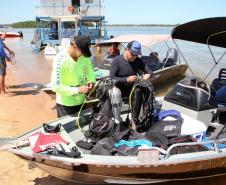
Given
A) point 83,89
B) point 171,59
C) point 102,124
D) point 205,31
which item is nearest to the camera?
point 83,89

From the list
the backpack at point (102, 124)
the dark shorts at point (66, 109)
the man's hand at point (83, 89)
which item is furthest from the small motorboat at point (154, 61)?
the man's hand at point (83, 89)

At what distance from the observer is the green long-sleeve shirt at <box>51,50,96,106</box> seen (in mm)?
2586

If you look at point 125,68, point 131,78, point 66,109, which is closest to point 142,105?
point 131,78

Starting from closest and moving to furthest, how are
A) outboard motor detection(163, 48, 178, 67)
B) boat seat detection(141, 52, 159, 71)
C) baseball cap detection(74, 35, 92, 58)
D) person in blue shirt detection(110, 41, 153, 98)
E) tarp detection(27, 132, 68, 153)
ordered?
tarp detection(27, 132, 68, 153) → baseball cap detection(74, 35, 92, 58) → person in blue shirt detection(110, 41, 153, 98) → boat seat detection(141, 52, 159, 71) → outboard motor detection(163, 48, 178, 67)

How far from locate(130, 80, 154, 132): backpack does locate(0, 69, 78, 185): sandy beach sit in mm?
1375

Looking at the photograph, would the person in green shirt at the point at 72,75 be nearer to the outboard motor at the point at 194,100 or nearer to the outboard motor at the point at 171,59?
the outboard motor at the point at 194,100

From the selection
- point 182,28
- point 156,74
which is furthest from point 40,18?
point 182,28

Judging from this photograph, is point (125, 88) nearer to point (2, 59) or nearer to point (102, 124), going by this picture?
point (102, 124)

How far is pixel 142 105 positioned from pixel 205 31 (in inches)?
88.1

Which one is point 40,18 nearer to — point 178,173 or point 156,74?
point 156,74

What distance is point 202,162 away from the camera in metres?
2.42

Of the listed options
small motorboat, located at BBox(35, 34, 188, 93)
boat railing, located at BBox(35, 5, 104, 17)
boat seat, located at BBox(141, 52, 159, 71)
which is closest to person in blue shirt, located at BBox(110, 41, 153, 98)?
small motorboat, located at BBox(35, 34, 188, 93)

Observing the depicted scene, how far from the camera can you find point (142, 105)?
10.7 ft

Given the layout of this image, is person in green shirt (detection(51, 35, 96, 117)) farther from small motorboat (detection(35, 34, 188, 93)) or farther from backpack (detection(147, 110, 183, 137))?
small motorboat (detection(35, 34, 188, 93))
